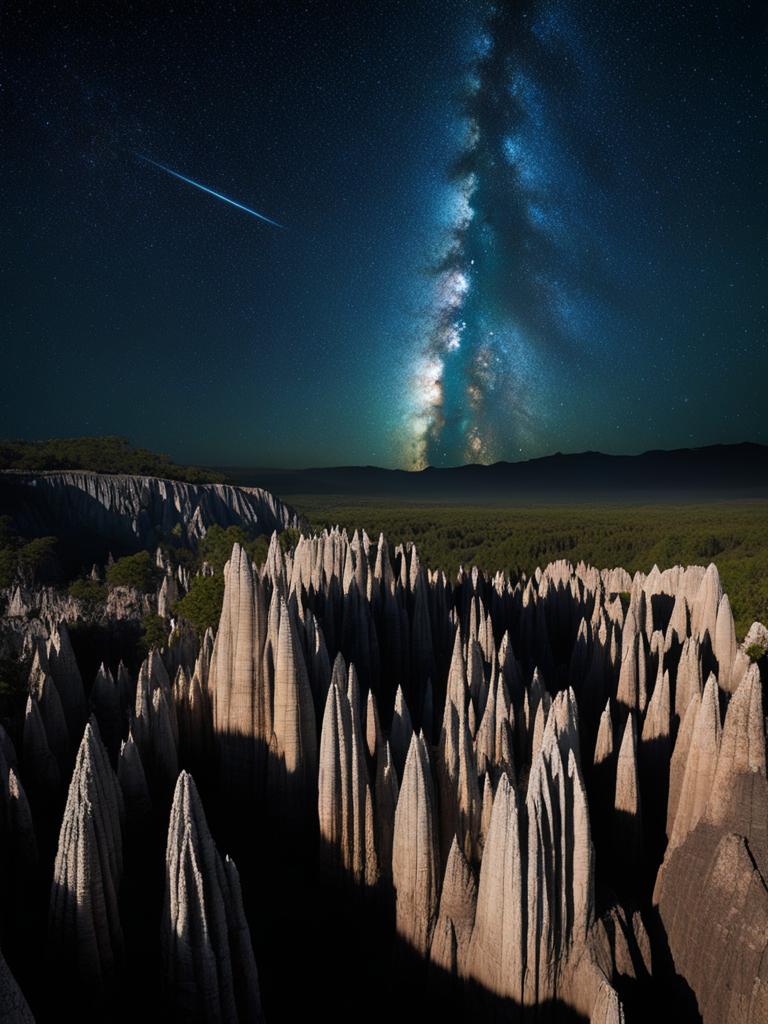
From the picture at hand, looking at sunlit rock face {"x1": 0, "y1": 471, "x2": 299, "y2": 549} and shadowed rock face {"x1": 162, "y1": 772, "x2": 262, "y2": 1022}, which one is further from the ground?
sunlit rock face {"x1": 0, "y1": 471, "x2": 299, "y2": 549}

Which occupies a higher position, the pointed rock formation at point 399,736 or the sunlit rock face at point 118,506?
the sunlit rock face at point 118,506

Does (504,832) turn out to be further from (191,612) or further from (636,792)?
(191,612)

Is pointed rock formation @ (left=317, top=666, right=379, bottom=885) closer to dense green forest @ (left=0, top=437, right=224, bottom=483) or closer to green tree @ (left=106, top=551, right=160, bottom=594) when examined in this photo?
green tree @ (left=106, top=551, right=160, bottom=594)

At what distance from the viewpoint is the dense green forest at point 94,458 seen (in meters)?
62.8

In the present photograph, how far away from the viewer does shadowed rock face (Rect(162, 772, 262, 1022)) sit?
6520mm

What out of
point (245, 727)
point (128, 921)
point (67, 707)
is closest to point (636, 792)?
point (245, 727)

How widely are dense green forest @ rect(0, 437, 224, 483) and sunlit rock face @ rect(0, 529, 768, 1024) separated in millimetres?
54942

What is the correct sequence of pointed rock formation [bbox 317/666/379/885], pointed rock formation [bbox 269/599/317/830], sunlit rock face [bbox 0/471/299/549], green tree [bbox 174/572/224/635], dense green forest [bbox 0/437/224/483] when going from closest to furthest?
pointed rock formation [bbox 317/666/379/885]
pointed rock formation [bbox 269/599/317/830]
green tree [bbox 174/572/224/635]
sunlit rock face [bbox 0/471/299/549]
dense green forest [bbox 0/437/224/483]

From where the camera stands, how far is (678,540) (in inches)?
2128

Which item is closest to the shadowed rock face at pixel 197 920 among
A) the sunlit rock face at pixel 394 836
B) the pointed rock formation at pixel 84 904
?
the sunlit rock face at pixel 394 836

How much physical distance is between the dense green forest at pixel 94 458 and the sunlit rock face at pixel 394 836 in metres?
54.9

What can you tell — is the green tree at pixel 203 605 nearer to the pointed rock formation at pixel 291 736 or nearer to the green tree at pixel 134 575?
the pointed rock formation at pixel 291 736

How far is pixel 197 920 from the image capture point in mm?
6535

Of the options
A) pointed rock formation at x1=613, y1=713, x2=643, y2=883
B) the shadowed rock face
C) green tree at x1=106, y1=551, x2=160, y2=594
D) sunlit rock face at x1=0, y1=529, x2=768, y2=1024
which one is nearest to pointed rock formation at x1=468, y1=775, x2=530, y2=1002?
sunlit rock face at x1=0, y1=529, x2=768, y2=1024
